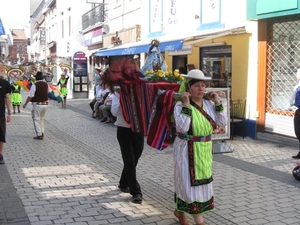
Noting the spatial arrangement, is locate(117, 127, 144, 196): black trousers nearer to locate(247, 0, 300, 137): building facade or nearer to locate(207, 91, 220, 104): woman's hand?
locate(207, 91, 220, 104): woman's hand

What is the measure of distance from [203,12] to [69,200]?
8489 millimetres

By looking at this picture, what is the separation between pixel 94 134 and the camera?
36.9ft

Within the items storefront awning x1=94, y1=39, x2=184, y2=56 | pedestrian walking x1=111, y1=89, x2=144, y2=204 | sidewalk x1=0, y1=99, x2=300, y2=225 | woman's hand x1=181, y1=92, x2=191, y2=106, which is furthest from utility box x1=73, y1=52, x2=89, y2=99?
woman's hand x1=181, y1=92, x2=191, y2=106

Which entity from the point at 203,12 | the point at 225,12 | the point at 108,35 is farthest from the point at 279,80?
the point at 108,35

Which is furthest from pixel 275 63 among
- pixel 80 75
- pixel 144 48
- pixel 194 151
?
pixel 80 75

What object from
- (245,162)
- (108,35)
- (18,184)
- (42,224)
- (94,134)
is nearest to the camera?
(42,224)

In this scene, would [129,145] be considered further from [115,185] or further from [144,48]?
[144,48]

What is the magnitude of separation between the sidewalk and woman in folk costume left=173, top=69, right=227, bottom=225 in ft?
1.96

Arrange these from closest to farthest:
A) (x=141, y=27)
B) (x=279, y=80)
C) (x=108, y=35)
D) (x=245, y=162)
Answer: (x=245, y=162) → (x=279, y=80) → (x=141, y=27) → (x=108, y=35)

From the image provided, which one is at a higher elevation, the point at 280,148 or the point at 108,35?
the point at 108,35

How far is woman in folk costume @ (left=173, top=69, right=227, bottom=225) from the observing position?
413cm

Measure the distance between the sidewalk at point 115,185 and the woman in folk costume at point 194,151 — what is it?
598 millimetres

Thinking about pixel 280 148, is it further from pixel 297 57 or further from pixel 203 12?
pixel 203 12

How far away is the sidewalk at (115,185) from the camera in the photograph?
4.84 m
